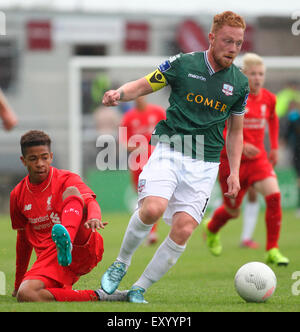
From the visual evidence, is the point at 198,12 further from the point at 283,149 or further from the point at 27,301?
the point at 27,301

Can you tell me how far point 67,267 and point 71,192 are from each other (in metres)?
0.56

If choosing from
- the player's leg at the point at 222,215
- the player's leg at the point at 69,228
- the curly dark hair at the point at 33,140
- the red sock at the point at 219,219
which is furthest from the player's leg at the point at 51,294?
the red sock at the point at 219,219

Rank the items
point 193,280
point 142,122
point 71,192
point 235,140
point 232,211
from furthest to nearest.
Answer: point 142,122
point 232,211
point 193,280
point 235,140
point 71,192

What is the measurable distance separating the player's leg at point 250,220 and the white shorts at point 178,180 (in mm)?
4837

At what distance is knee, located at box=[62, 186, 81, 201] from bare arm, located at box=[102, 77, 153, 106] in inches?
28.0

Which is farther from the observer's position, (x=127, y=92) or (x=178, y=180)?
(x=178, y=180)

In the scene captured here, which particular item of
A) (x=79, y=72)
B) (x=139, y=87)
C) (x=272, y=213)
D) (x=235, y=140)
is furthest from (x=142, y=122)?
(x=139, y=87)

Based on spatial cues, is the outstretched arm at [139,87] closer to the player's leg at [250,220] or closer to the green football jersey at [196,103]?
the green football jersey at [196,103]

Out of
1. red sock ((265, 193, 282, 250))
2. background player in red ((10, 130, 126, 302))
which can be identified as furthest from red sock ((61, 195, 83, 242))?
red sock ((265, 193, 282, 250))

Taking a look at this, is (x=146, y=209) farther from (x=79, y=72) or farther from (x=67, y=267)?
(x=79, y=72)

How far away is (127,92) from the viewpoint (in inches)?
203

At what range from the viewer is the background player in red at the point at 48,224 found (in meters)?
5.12

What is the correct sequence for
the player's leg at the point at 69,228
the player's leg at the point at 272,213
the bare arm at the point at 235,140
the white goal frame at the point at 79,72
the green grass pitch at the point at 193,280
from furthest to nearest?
the white goal frame at the point at 79,72 → the player's leg at the point at 272,213 → the bare arm at the point at 235,140 → the green grass pitch at the point at 193,280 → the player's leg at the point at 69,228

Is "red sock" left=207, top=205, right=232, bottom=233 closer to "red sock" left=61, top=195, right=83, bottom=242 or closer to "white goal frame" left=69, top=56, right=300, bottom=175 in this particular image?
"red sock" left=61, top=195, right=83, bottom=242
